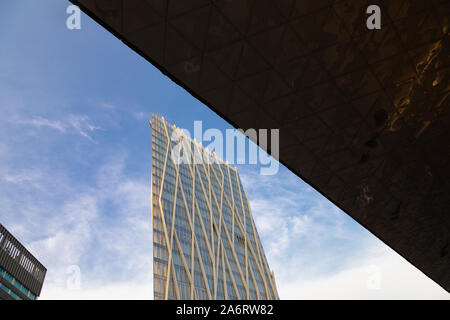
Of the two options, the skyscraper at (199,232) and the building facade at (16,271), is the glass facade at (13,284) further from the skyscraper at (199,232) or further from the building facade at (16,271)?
the skyscraper at (199,232)

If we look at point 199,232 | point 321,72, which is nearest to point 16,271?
point 199,232

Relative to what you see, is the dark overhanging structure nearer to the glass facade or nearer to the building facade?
the building facade

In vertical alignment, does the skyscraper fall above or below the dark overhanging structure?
above

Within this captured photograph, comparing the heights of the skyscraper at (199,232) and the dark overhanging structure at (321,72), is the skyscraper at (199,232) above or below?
above

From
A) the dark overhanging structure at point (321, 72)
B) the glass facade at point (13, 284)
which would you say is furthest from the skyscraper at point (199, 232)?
the dark overhanging structure at point (321, 72)

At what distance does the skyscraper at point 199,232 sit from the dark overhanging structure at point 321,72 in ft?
→ 150

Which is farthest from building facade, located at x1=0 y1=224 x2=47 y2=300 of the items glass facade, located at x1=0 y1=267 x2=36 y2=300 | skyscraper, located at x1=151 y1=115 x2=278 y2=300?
skyscraper, located at x1=151 y1=115 x2=278 y2=300

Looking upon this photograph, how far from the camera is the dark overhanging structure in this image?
4.54 meters

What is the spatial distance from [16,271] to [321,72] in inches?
2872

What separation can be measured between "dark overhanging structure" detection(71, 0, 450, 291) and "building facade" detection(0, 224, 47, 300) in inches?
2506

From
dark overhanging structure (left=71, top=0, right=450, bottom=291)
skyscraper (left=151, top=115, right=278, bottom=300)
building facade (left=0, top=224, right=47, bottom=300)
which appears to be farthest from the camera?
building facade (left=0, top=224, right=47, bottom=300)

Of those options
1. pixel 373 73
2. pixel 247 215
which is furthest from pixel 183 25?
pixel 247 215

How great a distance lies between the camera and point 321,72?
5484 millimetres

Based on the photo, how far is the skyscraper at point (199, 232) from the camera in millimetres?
51031
